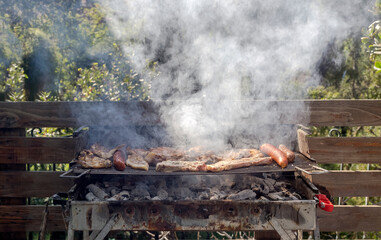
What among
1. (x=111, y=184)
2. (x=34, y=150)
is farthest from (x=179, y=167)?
(x=34, y=150)

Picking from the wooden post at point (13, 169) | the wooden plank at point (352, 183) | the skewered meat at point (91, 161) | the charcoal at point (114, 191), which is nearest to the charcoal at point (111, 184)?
the charcoal at point (114, 191)

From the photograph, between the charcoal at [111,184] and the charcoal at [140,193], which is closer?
the charcoal at [140,193]

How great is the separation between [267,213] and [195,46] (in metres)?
3.50

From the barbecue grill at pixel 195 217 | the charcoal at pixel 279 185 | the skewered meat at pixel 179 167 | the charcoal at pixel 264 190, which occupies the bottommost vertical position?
the barbecue grill at pixel 195 217

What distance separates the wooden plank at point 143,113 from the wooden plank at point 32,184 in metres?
0.59

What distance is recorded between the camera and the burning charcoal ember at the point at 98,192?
9.91ft

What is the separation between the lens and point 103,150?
3508 millimetres

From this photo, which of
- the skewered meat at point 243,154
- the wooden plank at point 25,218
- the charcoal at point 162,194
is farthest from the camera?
the wooden plank at point 25,218

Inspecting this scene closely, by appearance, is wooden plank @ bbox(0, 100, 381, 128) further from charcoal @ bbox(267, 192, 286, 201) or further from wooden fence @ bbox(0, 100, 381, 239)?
charcoal @ bbox(267, 192, 286, 201)

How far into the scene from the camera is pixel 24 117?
3830 mm

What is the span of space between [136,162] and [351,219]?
9.09ft

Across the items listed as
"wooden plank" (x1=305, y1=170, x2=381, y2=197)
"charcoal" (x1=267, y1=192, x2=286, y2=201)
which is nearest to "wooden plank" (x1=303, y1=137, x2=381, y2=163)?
"wooden plank" (x1=305, y1=170, x2=381, y2=197)

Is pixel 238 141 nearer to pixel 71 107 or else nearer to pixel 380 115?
pixel 380 115

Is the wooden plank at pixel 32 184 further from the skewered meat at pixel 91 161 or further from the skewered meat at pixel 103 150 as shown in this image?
the skewered meat at pixel 91 161
